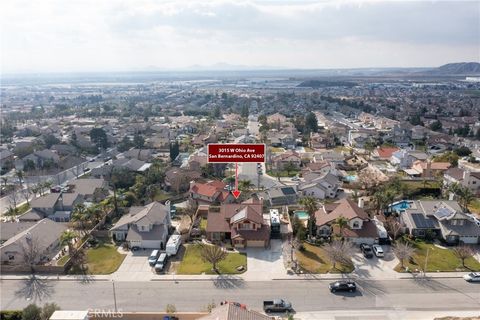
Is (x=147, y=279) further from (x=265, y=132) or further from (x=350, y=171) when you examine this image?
(x=265, y=132)

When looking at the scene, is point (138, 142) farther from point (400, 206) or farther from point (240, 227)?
point (400, 206)

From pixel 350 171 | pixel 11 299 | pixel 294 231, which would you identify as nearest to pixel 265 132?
pixel 350 171

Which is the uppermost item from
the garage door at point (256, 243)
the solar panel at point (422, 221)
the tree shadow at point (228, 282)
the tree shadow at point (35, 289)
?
the solar panel at point (422, 221)

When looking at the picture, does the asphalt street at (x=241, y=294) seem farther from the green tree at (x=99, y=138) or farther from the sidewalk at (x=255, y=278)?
the green tree at (x=99, y=138)

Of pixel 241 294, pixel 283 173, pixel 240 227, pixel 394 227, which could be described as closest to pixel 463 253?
pixel 394 227

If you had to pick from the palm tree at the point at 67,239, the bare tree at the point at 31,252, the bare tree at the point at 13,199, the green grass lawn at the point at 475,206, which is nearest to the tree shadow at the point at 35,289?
the bare tree at the point at 31,252

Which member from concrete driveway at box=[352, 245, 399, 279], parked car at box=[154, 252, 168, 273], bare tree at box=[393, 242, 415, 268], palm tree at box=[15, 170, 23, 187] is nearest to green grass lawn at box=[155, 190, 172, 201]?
parked car at box=[154, 252, 168, 273]
